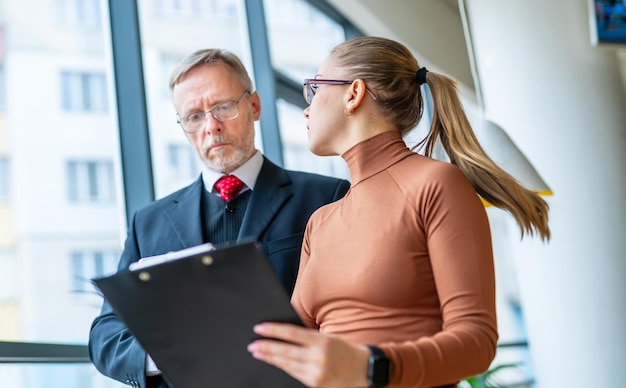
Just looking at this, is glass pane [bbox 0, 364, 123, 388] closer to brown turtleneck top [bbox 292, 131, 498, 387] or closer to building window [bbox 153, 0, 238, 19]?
brown turtleneck top [bbox 292, 131, 498, 387]

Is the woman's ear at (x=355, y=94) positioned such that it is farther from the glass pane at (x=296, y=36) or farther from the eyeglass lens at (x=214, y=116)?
the glass pane at (x=296, y=36)

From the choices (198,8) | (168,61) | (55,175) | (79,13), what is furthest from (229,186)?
(198,8)

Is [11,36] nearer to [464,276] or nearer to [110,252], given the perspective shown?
[110,252]

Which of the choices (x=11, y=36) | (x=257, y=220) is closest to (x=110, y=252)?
(x=11, y=36)

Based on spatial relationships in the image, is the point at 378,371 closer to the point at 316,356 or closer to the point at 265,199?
the point at 316,356

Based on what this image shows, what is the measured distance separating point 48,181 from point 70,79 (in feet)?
1.57

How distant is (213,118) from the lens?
8.16 feet

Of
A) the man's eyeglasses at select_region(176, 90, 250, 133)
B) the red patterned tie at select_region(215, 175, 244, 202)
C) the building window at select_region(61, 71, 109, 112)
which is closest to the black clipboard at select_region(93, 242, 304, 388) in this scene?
the red patterned tie at select_region(215, 175, 244, 202)

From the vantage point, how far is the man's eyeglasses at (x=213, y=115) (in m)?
2.50

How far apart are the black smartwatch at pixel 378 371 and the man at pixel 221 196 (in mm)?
944

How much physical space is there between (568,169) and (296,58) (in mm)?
1815

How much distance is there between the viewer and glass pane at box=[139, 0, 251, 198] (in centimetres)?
400

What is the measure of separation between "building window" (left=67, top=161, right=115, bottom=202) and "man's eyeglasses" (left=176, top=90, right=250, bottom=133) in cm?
115

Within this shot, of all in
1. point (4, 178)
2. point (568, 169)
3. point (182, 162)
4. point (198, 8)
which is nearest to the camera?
point (4, 178)
